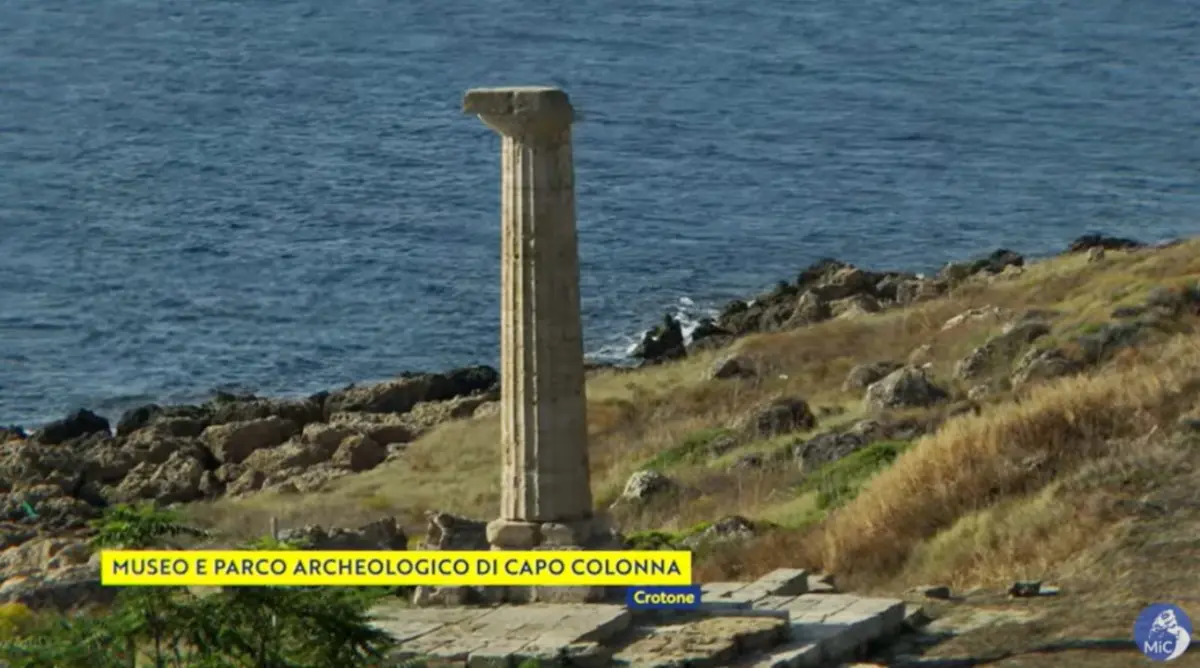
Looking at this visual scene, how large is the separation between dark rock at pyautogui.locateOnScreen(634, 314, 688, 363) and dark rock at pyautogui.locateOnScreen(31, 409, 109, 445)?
385 inches

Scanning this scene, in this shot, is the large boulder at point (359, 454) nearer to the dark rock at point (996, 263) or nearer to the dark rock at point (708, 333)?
the dark rock at point (708, 333)

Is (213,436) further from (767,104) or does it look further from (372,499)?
(767,104)

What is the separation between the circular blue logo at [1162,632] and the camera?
2120 centimetres

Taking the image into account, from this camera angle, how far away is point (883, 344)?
43.9 m

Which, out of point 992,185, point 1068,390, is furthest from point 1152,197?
point 1068,390

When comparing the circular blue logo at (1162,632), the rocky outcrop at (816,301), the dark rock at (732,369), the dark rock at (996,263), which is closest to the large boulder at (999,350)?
the dark rock at (732,369)

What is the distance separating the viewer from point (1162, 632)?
70.7ft

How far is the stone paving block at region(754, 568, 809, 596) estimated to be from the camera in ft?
78.6

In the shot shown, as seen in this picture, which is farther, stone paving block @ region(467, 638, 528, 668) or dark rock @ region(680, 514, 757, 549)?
dark rock @ region(680, 514, 757, 549)

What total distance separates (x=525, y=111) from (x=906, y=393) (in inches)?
545

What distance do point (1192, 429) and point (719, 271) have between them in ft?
123

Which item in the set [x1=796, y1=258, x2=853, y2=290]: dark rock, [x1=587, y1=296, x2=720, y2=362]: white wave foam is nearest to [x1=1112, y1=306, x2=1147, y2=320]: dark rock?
[x1=587, y1=296, x2=720, y2=362]: white wave foam

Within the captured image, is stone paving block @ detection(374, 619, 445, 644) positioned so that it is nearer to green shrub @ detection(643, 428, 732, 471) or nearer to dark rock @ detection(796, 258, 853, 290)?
green shrub @ detection(643, 428, 732, 471)

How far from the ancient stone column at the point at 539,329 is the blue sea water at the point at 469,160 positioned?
30.2 metres
